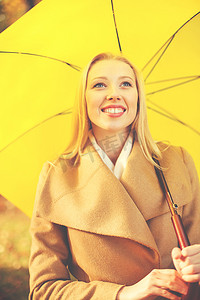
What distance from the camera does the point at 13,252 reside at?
2.13 m

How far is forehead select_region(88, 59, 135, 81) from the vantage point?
156 cm

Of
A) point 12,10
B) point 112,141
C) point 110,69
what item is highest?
point 12,10

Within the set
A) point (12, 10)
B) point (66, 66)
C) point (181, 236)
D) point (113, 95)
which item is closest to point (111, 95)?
point (113, 95)

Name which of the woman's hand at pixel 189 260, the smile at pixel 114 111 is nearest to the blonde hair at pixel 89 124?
the smile at pixel 114 111

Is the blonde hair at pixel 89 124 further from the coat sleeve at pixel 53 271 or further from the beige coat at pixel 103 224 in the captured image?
the coat sleeve at pixel 53 271

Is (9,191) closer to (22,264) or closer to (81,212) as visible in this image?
(81,212)

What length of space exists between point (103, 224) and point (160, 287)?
0.34m

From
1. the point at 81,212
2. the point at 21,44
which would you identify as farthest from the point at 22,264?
the point at 21,44

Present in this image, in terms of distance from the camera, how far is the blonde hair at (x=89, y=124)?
1.61 meters

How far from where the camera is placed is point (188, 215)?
157cm

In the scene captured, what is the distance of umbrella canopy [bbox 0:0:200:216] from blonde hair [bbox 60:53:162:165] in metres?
0.04

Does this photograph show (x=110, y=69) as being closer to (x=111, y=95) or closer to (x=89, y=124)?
(x=111, y=95)

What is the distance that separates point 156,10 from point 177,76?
31 cm

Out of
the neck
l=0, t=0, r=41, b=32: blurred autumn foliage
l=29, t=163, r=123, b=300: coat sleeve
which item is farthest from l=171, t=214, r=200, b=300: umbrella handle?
l=0, t=0, r=41, b=32: blurred autumn foliage
